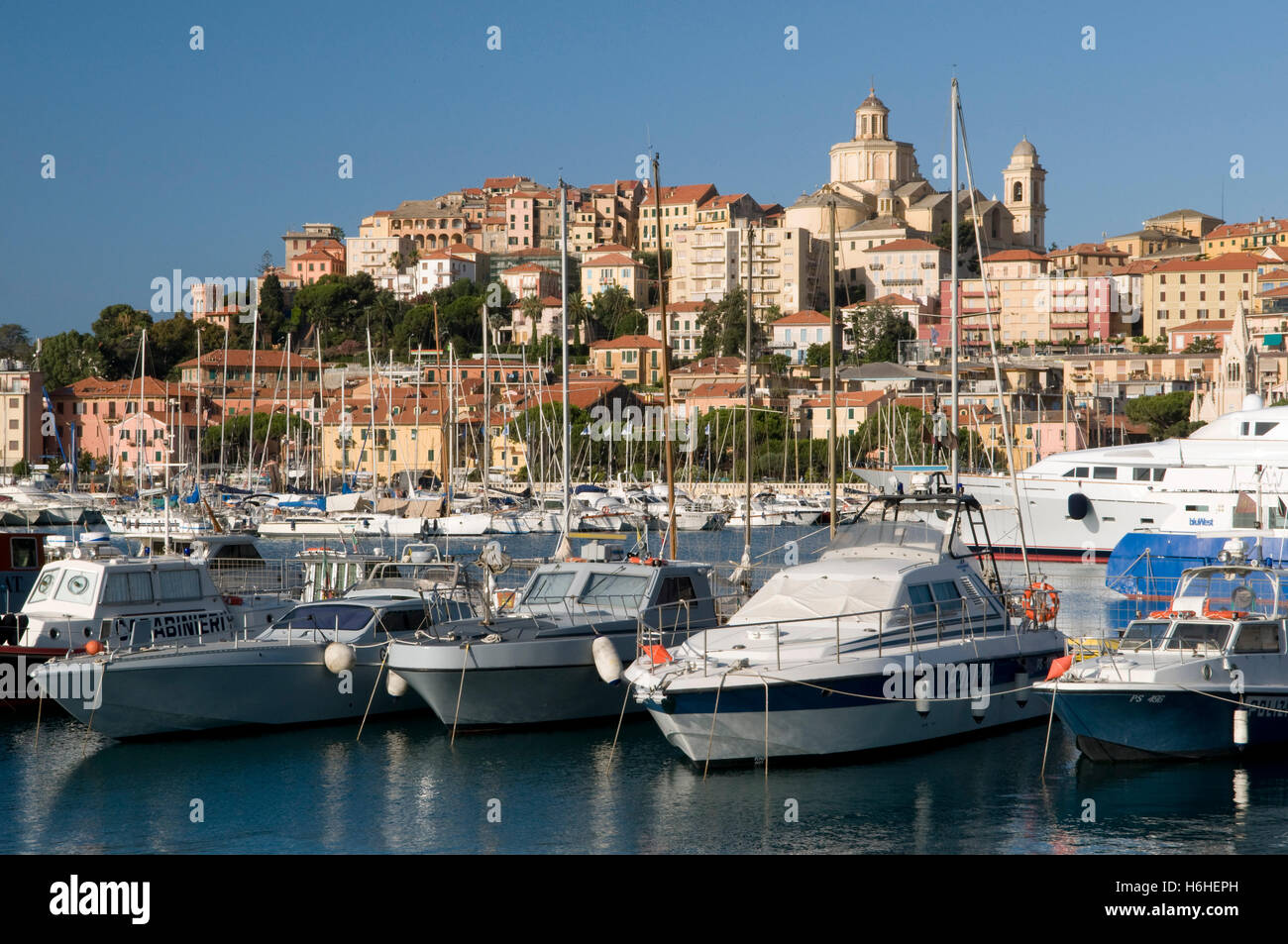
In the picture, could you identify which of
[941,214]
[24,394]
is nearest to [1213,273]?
[941,214]

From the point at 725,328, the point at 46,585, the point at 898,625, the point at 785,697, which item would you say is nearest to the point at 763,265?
the point at 725,328

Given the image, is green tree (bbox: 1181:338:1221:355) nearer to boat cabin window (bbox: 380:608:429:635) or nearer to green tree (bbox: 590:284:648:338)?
green tree (bbox: 590:284:648:338)

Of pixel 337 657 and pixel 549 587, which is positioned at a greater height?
pixel 549 587

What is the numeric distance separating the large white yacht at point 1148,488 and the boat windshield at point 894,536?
19.4 m

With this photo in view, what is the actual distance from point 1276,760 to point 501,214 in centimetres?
15574

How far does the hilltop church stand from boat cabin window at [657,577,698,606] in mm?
124289

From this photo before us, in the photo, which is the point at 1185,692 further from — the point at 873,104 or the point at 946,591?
the point at 873,104

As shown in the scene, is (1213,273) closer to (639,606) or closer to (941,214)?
(941,214)

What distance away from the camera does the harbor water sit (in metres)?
13.3

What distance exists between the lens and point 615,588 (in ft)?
60.3

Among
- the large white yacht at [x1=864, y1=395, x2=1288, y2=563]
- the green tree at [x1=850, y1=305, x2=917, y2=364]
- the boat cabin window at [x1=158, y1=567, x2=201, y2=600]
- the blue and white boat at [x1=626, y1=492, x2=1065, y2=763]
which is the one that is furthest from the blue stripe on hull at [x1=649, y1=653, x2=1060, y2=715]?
the green tree at [x1=850, y1=305, x2=917, y2=364]

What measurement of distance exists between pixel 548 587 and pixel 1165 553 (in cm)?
1713

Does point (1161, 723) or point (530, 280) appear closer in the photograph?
point (1161, 723)
